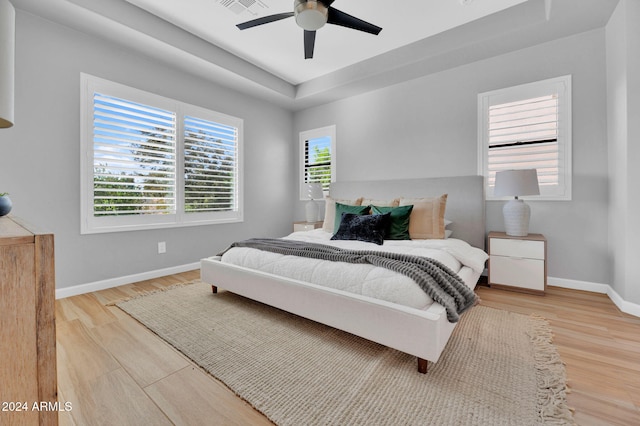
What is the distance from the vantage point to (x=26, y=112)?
246 centimetres

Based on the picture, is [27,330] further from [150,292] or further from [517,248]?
[517,248]

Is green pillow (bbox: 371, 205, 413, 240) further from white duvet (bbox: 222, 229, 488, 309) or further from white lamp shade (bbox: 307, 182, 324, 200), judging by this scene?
white lamp shade (bbox: 307, 182, 324, 200)

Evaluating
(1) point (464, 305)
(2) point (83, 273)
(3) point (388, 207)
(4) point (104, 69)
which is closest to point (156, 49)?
(4) point (104, 69)

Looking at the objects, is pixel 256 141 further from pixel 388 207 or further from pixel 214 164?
pixel 388 207

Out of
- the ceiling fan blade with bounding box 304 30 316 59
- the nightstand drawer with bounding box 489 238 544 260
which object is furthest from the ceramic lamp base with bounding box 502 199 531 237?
the ceiling fan blade with bounding box 304 30 316 59

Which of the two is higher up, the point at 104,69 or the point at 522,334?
the point at 104,69

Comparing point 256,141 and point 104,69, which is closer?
point 104,69

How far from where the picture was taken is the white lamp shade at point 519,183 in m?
2.73

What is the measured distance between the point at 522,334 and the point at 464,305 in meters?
0.63

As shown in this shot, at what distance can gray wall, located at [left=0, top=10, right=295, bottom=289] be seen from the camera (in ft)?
8.00

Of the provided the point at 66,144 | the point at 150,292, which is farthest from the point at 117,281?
the point at 66,144

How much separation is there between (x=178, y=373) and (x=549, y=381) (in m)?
1.98

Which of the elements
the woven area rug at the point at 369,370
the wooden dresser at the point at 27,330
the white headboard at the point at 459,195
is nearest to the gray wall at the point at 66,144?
the woven area rug at the point at 369,370

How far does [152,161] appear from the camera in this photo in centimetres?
328
